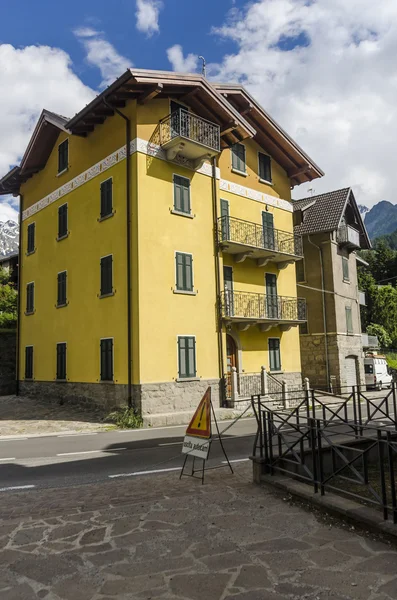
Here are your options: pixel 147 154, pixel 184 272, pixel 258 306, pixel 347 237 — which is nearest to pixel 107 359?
pixel 184 272

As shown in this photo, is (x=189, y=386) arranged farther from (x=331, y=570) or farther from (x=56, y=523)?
(x=331, y=570)

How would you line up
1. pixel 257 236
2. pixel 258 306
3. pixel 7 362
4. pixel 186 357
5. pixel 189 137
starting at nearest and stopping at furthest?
1. pixel 186 357
2. pixel 189 137
3. pixel 258 306
4. pixel 257 236
5. pixel 7 362

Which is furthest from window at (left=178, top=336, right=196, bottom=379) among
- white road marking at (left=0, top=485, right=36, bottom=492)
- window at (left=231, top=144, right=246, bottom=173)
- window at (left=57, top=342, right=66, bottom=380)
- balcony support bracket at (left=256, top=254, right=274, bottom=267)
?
white road marking at (left=0, top=485, right=36, bottom=492)

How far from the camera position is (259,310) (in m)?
21.0

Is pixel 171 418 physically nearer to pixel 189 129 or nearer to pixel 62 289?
pixel 62 289

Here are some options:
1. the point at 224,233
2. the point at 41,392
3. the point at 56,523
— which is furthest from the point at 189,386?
the point at 56,523

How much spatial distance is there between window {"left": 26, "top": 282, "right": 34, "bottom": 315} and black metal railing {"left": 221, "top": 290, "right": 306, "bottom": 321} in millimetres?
10164

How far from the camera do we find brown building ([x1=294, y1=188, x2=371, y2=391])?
2722 cm

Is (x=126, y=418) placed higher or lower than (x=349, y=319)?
lower

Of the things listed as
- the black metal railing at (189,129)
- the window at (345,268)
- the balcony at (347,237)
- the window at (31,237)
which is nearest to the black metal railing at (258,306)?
the black metal railing at (189,129)

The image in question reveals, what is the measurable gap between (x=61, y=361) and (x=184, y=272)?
696 centimetres

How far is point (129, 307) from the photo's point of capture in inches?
648

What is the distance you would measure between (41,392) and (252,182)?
46.5 feet

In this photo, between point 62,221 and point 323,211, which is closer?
point 62,221
